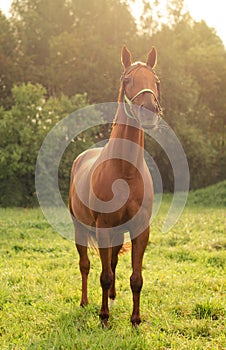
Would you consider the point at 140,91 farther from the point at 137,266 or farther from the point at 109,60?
the point at 109,60

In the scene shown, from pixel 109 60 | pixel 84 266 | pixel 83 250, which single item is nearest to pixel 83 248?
pixel 83 250

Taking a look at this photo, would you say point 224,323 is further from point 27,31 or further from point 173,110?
point 27,31

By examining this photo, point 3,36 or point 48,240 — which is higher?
point 3,36

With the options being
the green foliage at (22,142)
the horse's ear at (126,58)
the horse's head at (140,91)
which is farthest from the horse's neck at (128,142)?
the green foliage at (22,142)

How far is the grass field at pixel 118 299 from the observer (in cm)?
407

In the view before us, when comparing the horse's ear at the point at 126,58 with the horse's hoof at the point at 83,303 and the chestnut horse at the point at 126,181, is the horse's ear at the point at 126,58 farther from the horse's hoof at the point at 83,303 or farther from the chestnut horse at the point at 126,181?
the horse's hoof at the point at 83,303

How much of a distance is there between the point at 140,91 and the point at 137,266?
1791mm

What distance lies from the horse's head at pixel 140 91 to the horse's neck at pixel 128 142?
114 mm

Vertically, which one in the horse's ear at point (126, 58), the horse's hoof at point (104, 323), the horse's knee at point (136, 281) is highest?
the horse's ear at point (126, 58)

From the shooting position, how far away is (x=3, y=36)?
24.6 metres

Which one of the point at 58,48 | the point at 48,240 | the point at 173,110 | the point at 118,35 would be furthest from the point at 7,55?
the point at 48,240

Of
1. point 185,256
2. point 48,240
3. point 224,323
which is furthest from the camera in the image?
point 48,240

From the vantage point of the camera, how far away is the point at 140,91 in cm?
385

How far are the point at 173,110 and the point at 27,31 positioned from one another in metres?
10.2
